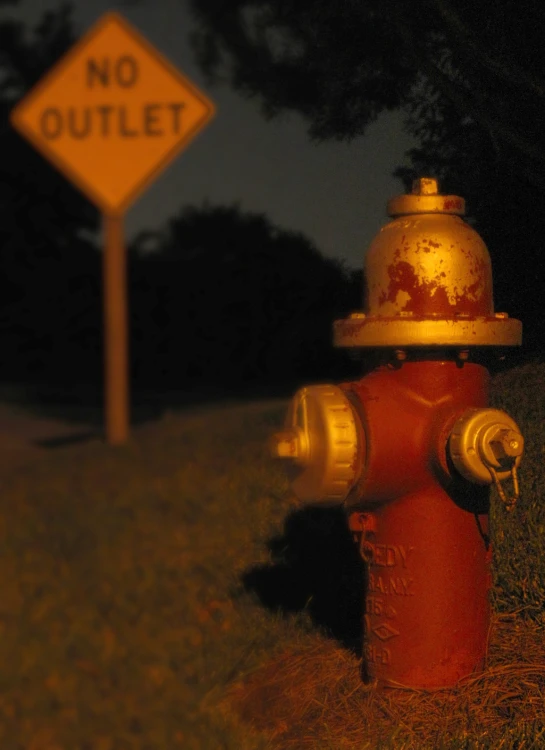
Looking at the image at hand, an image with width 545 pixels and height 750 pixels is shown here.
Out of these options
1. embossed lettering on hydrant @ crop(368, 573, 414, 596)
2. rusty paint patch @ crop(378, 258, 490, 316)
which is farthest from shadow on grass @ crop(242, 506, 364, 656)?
rusty paint patch @ crop(378, 258, 490, 316)

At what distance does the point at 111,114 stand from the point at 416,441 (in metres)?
1.55

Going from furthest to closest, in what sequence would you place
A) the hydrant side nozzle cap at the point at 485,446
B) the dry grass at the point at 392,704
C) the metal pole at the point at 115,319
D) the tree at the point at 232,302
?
the tree at the point at 232,302 → the metal pole at the point at 115,319 → the dry grass at the point at 392,704 → the hydrant side nozzle cap at the point at 485,446

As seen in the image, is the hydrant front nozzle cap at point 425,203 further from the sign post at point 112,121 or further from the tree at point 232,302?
the tree at point 232,302

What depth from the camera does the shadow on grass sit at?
3547 mm

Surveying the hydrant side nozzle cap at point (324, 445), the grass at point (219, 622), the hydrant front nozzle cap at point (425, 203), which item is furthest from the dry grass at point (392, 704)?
the hydrant front nozzle cap at point (425, 203)

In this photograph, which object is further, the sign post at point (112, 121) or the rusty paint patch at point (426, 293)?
the sign post at point (112, 121)

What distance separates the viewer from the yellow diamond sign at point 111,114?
3598 mm

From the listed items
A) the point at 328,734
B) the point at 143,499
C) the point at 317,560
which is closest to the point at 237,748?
the point at 328,734

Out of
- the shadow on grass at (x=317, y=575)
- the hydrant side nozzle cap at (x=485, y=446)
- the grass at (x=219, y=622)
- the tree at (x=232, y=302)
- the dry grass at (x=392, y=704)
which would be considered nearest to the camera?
the hydrant side nozzle cap at (x=485, y=446)

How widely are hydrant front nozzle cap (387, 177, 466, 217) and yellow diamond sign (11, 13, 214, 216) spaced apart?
1.09m

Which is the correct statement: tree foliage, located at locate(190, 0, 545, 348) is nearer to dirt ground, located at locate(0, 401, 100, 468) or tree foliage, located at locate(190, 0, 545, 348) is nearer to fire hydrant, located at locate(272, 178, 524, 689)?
fire hydrant, located at locate(272, 178, 524, 689)

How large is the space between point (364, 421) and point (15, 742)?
3.89 ft

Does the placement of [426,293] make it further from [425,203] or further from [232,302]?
[232,302]

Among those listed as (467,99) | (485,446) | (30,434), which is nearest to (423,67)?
(467,99)
